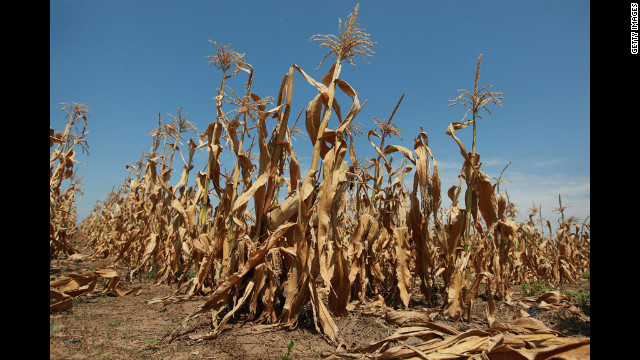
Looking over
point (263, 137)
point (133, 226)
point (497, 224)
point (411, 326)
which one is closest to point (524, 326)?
point (411, 326)

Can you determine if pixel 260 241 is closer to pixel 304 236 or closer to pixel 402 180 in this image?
pixel 304 236

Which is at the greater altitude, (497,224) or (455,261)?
(497,224)

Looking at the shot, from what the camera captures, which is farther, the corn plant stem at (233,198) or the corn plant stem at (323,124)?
the corn plant stem at (233,198)

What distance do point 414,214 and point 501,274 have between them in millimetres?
1729

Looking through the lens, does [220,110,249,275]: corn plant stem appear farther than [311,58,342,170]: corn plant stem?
Yes

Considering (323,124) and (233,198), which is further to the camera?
(233,198)

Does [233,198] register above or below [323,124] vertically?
below

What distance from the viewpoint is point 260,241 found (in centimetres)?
373

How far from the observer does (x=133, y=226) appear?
819 centimetres

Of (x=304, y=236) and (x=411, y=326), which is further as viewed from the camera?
(x=304, y=236)

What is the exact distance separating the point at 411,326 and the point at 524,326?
104 cm
